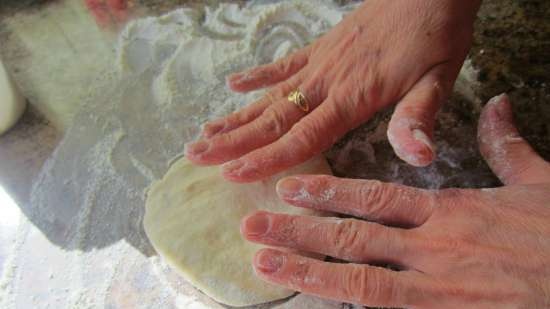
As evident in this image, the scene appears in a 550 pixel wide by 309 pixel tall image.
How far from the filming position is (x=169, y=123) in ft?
4.40

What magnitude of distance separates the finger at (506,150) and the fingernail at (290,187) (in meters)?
0.44

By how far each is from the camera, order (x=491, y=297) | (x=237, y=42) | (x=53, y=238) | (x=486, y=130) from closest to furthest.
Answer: (x=491, y=297) < (x=486, y=130) < (x=53, y=238) < (x=237, y=42)

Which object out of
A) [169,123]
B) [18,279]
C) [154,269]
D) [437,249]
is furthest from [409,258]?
[18,279]

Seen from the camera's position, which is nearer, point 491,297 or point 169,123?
point 491,297

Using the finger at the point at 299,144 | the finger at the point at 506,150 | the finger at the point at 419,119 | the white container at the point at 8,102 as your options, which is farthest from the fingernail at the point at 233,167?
the white container at the point at 8,102

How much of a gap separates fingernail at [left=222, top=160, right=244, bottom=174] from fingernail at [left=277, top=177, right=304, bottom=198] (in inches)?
4.7

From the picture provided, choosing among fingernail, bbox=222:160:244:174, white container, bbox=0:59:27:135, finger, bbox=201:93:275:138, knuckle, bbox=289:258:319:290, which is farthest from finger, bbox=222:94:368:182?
white container, bbox=0:59:27:135

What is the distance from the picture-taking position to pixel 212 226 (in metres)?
1.08

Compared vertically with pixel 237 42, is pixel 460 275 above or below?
below

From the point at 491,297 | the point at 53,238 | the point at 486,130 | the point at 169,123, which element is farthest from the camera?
the point at 169,123

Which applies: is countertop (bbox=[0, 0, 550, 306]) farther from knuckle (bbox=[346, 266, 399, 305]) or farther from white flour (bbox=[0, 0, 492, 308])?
knuckle (bbox=[346, 266, 399, 305])

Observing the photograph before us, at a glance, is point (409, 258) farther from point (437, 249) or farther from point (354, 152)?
point (354, 152)

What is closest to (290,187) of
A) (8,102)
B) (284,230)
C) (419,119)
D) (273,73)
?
(284,230)

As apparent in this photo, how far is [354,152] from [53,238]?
0.79 meters
